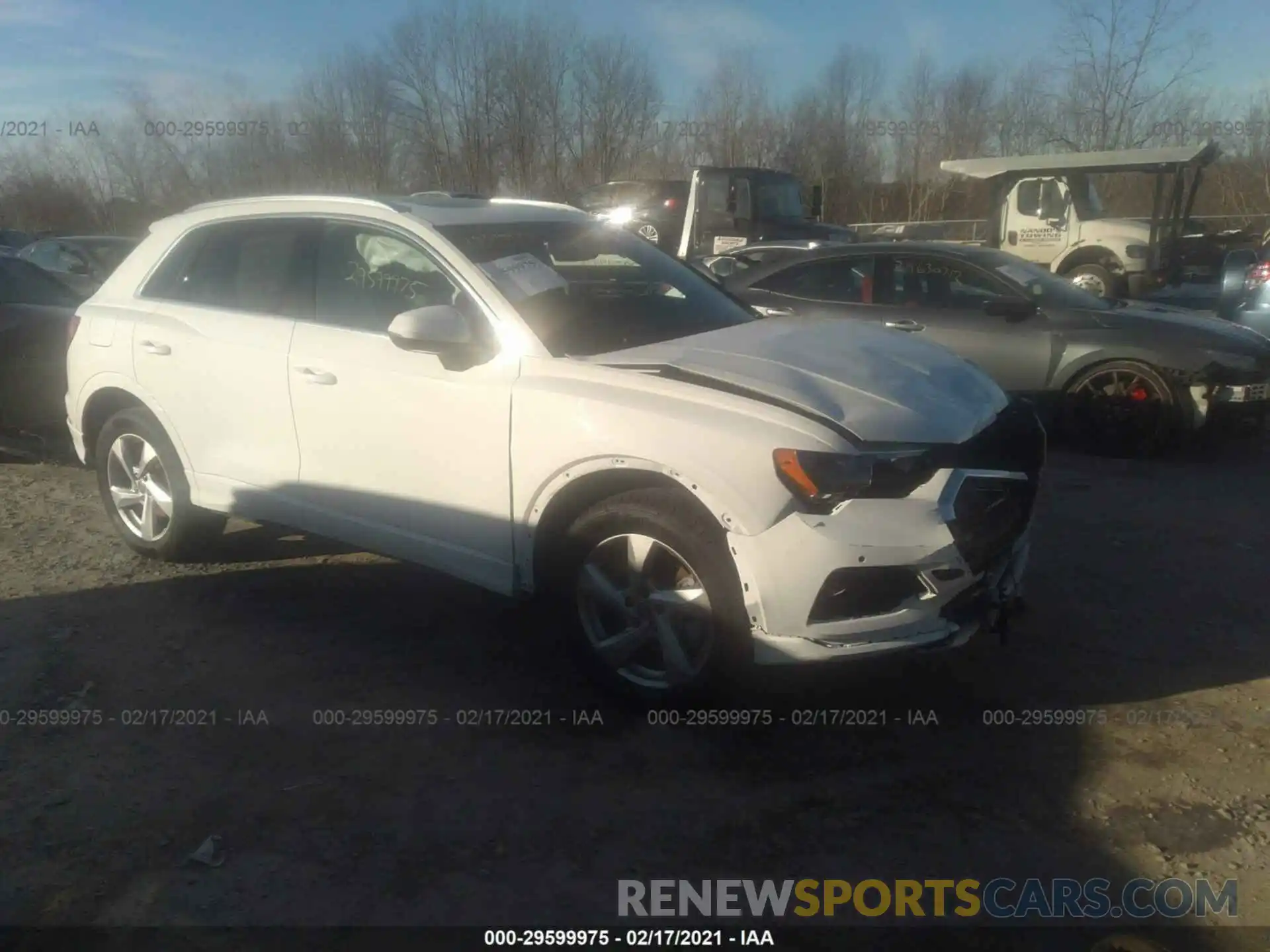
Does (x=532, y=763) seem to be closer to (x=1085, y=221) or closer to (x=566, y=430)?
(x=566, y=430)

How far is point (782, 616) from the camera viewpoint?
3367 millimetres

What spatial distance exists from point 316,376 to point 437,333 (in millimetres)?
839

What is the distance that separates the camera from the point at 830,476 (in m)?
3.32

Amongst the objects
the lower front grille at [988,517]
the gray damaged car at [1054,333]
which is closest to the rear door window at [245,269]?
the lower front grille at [988,517]

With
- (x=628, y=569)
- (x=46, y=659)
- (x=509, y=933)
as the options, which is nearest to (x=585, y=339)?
(x=628, y=569)

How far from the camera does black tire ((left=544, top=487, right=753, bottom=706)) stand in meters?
3.46

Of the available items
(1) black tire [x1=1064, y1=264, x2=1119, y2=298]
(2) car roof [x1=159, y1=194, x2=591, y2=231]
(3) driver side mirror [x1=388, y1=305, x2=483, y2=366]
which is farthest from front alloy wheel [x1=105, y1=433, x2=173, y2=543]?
(1) black tire [x1=1064, y1=264, x2=1119, y2=298]

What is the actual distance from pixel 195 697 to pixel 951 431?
9.59ft

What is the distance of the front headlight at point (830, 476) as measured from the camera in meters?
3.32

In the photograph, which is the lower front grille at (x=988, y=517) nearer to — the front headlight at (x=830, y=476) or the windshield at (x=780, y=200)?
the front headlight at (x=830, y=476)

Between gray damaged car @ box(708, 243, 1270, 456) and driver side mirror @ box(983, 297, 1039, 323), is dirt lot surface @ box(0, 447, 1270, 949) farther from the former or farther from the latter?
driver side mirror @ box(983, 297, 1039, 323)

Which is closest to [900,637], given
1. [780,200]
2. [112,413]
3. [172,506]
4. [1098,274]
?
[172,506]

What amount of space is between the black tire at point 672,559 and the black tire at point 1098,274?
45.6 feet

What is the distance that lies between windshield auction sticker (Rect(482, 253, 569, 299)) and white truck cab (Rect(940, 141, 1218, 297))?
12827 mm
